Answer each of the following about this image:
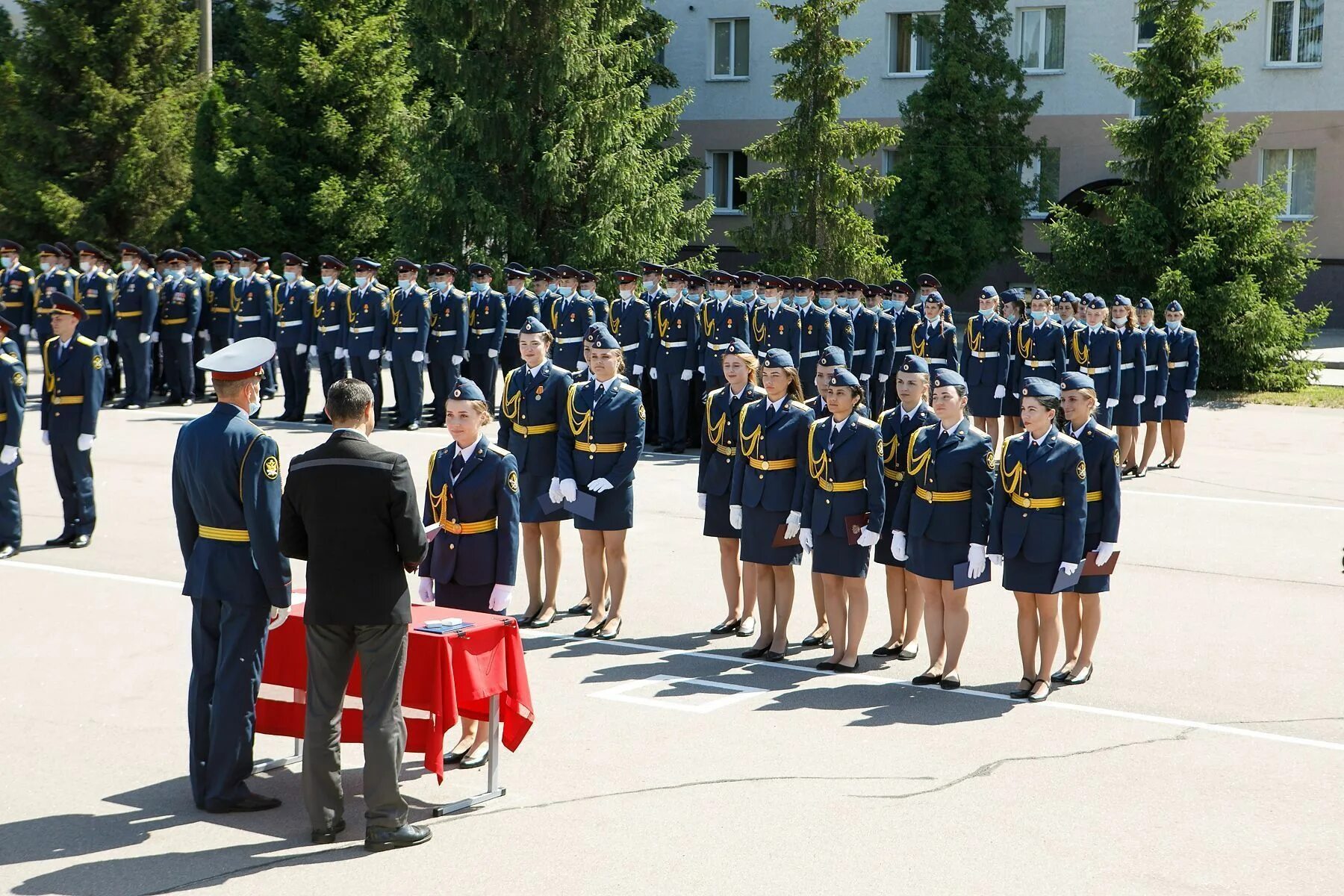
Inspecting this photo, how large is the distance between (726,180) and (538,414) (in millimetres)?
32061

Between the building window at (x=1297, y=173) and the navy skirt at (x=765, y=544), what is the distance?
98.9ft

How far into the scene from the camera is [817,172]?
98.4 ft

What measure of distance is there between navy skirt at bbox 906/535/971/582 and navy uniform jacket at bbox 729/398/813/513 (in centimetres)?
89

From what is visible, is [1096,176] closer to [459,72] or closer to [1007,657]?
[459,72]

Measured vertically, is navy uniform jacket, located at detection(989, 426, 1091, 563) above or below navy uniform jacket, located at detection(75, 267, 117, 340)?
below

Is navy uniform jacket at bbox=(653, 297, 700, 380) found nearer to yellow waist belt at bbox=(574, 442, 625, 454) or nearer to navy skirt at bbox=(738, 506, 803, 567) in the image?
yellow waist belt at bbox=(574, 442, 625, 454)

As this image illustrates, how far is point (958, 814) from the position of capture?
266 inches

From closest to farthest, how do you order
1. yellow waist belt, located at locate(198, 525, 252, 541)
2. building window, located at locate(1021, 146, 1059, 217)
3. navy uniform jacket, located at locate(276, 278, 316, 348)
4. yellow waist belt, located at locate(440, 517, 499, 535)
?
yellow waist belt, located at locate(198, 525, 252, 541) < yellow waist belt, located at locate(440, 517, 499, 535) < navy uniform jacket, located at locate(276, 278, 316, 348) < building window, located at locate(1021, 146, 1059, 217)

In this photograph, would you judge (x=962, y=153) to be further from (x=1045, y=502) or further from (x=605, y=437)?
(x=1045, y=502)

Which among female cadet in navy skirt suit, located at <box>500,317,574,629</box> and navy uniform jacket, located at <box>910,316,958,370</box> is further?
navy uniform jacket, located at <box>910,316,958,370</box>

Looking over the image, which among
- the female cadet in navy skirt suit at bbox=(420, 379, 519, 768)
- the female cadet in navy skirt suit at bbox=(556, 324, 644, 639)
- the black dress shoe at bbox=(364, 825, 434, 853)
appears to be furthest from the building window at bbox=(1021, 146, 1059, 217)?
the black dress shoe at bbox=(364, 825, 434, 853)

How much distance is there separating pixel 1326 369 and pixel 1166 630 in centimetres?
2165

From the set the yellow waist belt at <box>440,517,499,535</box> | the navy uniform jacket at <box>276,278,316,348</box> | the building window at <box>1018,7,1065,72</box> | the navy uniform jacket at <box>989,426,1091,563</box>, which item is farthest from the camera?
the building window at <box>1018,7,1065,72</box>

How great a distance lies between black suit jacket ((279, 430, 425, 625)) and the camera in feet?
20.3
